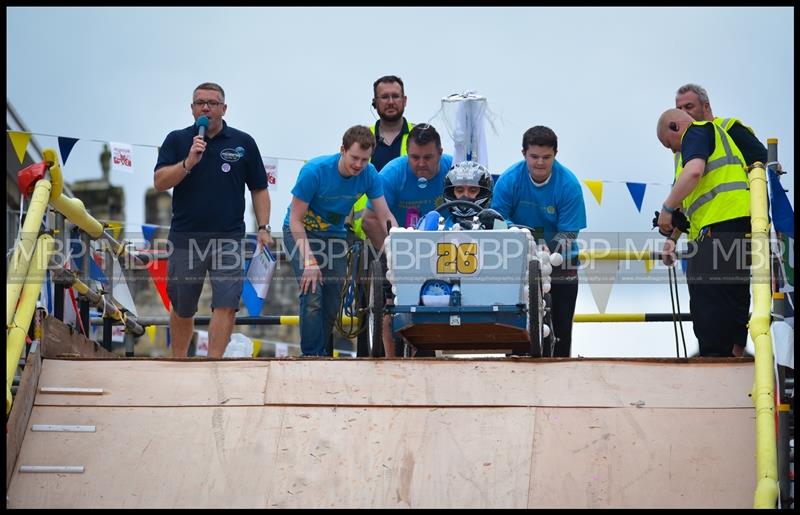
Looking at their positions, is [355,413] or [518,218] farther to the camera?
[518,218]

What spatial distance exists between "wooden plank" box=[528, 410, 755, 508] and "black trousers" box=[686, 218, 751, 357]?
1.56 metres

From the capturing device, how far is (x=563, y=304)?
10180mm

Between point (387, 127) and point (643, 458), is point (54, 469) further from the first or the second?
point (387, 127)

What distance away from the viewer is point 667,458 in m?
7.13

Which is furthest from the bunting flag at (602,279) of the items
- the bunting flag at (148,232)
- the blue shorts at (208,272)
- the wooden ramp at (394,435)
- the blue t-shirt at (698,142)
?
the wooden ramp at (394,435)

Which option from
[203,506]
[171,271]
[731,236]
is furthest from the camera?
[171,271]

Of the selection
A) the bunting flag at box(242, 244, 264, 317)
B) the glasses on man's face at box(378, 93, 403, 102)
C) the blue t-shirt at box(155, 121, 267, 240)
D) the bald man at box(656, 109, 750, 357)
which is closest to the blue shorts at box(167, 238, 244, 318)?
the blue t-shirt at box(155, 121, 267, 240)

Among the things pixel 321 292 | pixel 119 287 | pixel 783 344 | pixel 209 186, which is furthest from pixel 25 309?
pixel 783 344

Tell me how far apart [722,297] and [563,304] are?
5.01ft

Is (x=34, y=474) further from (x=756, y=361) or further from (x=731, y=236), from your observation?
(x=731, y=236)

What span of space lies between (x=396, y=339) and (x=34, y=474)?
3.06 metres

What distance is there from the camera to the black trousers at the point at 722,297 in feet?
29.3

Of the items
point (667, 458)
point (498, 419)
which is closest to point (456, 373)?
point (498, 419)

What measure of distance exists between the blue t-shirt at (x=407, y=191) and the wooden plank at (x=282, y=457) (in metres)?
3.15
